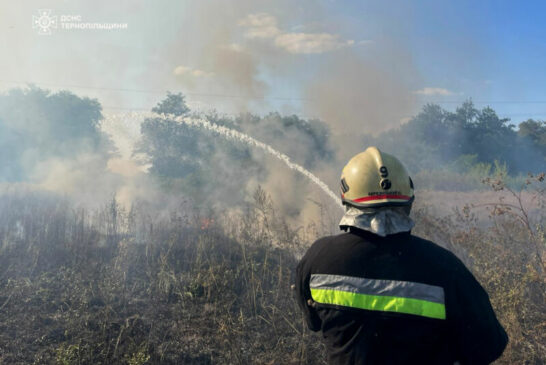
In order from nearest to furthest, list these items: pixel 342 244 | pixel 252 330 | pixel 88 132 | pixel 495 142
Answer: pixel 342 244, pixel 252 330, pixel 88 132, pixel 495 142

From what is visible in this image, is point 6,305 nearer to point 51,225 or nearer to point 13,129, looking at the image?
point 51,225

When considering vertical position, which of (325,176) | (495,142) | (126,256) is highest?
(495,142)

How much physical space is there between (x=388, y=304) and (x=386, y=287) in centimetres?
7

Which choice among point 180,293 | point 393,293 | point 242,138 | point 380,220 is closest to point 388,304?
point 393,293

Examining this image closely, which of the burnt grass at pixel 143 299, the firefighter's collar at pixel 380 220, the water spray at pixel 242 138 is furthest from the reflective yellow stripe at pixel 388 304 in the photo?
the water spray at pixel 242 138

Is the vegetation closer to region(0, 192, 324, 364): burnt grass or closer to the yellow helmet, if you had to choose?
region(0, 192, 324, 364): burnt grass

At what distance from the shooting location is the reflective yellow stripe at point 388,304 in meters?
1.86

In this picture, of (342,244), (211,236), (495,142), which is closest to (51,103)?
(211,236)

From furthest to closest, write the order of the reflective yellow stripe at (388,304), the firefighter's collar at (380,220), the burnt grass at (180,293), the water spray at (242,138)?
the water spray at (242,138) → the burnt grass at (180,293) → the firefighter's collar at (380,220) → the reflective yellow stripe at (388,304)

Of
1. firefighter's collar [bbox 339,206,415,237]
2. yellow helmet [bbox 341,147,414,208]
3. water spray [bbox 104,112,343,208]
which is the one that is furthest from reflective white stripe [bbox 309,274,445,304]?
water spray [bbox 104,112,343,208]

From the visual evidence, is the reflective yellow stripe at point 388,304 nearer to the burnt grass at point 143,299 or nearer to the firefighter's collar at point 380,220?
the firefighter's collar at point 380,220

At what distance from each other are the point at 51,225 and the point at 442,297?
7675mm

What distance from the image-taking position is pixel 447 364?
76.6 inches

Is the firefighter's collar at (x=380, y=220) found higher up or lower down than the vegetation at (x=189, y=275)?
higher up
